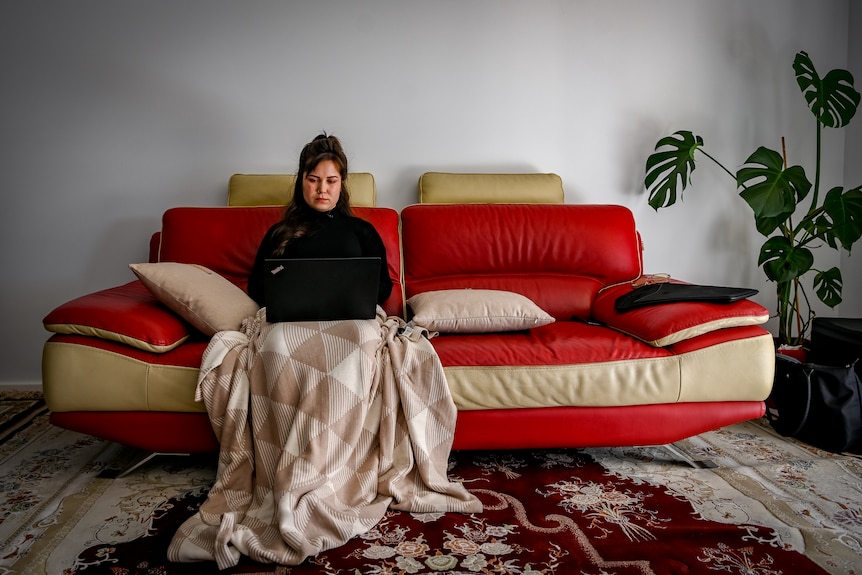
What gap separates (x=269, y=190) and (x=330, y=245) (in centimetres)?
64

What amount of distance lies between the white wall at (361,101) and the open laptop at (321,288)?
1.27 metres

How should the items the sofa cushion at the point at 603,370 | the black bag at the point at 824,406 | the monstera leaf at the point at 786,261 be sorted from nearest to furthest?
the sofa cushion at the point at 603,370
the black bag at the point at 824,406
the monstera leaf at the point at 786,261

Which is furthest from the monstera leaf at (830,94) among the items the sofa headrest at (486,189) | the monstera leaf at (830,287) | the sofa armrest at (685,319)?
the sofa armrest at (685,319)

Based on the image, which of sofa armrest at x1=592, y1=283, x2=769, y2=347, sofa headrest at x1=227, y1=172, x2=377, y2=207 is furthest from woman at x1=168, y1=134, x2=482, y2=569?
sofa headrest at x1=227, y1=172, x2=377, y2=207

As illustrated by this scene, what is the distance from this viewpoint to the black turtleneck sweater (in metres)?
2.26

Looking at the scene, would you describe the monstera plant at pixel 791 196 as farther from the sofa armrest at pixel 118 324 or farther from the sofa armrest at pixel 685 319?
the sofa armrest at pixel 118 324

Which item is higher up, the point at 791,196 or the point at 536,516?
the point at 791,196

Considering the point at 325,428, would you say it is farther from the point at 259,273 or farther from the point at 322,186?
the point at 322,186

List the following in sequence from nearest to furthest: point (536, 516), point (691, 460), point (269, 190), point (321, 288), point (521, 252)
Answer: point (536, 516) → point (321, 288) → point (691, 460) → point (521, 252) → point (269, 190)

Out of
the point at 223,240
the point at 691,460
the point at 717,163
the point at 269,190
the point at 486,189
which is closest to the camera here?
the point at 691,460

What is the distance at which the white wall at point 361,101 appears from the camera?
2.92 metres

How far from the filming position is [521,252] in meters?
2.61

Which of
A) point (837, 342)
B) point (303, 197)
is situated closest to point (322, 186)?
point (303, 197)

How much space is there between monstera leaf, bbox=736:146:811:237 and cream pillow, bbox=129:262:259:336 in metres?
2.10
